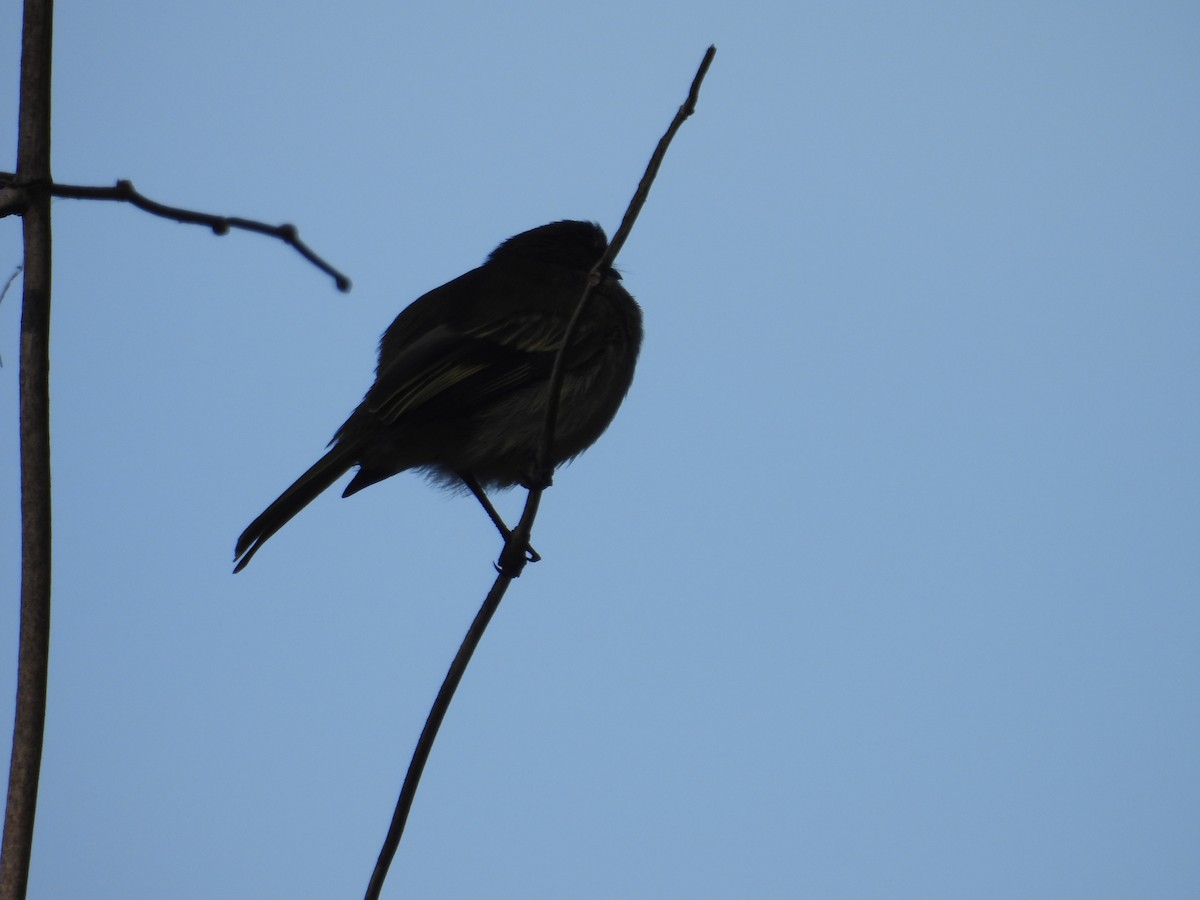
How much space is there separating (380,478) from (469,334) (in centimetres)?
94

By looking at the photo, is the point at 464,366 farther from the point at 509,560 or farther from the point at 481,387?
the point at 509,560

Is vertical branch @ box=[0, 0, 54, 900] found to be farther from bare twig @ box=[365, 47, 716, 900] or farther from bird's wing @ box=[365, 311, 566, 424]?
bird's wing @ box=[365, 311, 566, 424]

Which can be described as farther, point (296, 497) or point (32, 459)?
point (296, 497)

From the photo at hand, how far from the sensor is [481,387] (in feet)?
22.3

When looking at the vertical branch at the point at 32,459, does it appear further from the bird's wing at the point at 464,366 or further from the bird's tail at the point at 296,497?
the bird's wing at the point at 464,366

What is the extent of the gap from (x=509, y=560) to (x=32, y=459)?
1553mm

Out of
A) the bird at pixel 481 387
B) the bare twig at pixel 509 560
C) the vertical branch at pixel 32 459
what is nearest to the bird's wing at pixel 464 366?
the bird at pixel 481 387

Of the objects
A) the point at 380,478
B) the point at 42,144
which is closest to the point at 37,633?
the point at 42,144

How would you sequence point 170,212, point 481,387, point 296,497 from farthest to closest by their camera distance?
point 481,387 → point 296,497 → point 170,212

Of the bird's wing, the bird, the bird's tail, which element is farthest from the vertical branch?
the bird's wing

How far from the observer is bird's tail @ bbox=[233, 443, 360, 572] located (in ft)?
17.5

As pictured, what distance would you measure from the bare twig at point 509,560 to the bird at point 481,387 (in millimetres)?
2469

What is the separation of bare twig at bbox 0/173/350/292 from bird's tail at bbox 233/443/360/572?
10.6ft

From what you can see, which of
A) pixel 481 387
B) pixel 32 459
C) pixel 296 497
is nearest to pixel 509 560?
pixel 32 459
